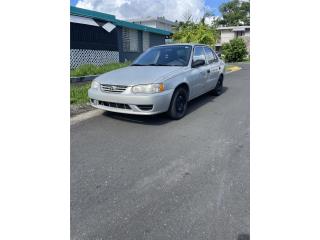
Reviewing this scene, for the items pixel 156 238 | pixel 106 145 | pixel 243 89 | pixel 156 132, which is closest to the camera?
pixel 156 238

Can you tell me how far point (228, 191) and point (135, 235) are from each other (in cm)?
107

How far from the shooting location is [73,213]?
2111mm

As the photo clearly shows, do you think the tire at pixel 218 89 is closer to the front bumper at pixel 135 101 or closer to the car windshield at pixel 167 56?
the car windshield at pixel 167 56

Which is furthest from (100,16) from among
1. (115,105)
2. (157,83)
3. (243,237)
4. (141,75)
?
(243,237)

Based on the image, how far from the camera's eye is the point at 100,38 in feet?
42.2

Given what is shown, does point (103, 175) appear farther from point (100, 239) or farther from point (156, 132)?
point (156, 132)

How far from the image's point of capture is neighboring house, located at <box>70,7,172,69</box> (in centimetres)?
1133

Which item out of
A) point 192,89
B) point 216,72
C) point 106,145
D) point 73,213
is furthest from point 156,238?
point 216,72

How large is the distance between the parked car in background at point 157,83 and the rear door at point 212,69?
0.09m

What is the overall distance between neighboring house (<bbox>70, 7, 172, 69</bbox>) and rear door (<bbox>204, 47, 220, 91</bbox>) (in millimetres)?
7416

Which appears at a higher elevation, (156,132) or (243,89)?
(243,89)

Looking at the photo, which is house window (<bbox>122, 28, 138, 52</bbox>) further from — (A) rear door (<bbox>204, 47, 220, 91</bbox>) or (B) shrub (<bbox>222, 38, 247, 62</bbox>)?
(B) shrub (<bbox>222, 38, 247, 62</bbox>)

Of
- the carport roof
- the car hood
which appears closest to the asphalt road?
the car hood
